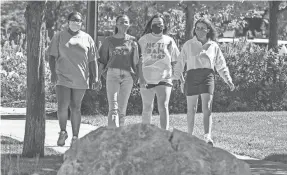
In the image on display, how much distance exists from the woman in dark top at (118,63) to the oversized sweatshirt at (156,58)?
15cm

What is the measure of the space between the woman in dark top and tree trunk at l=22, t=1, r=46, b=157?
3.68 ft

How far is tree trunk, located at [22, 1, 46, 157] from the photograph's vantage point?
8.73 metres

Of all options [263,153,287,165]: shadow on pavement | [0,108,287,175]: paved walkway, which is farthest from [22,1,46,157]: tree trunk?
A: [263,153,287,165]: shadow on pavement

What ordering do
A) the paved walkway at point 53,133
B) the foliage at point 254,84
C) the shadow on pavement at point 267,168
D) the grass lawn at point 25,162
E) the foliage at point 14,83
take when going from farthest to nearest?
the foliage at point 14,83 < the foliage at point 254,84 < the paved walkway at point 53,133 < the shadow on pavement at point 267,168 < the grass lawn at point 25,162

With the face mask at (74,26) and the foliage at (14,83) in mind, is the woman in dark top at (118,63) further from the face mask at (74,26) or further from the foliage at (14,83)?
the foliage at (14,83)

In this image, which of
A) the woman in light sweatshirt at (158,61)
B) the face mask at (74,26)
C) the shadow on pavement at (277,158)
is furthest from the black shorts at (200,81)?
the face mask at (74,26)

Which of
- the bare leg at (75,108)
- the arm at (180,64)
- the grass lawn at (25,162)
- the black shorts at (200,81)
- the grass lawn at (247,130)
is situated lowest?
the grass lawn at (247,130)

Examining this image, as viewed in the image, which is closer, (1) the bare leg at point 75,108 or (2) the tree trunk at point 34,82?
(2) the tree trunk at point 34,82

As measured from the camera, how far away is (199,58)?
9.52 meters

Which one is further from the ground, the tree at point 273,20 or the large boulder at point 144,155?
the tree at point 273,20

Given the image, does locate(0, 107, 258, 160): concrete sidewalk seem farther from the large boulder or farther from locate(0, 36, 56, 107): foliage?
the large boulder

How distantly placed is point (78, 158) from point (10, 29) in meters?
35.3

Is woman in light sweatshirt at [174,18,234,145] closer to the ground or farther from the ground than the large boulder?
farther from the ground

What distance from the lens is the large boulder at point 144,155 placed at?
5.82 m
